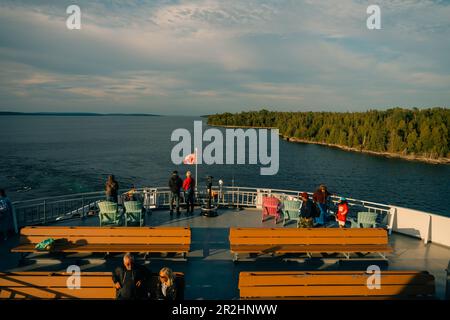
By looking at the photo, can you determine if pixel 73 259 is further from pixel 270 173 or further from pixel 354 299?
pixel 270 173

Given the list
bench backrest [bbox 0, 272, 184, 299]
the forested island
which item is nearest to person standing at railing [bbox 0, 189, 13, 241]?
bench backrest [bbox 0, 272, 184, 299]

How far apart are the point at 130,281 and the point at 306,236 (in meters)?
4.45

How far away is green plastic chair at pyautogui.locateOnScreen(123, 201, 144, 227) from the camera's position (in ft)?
35.9

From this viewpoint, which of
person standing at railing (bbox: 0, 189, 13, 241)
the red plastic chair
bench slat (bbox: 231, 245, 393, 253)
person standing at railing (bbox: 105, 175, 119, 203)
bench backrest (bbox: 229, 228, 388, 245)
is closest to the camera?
bench slat (bbox: 231, 245, 393, 253)

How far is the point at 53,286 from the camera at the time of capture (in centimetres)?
596

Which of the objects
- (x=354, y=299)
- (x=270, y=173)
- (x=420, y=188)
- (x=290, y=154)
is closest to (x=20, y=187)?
(x=270, y=173)

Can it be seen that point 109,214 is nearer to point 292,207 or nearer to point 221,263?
point 221,263

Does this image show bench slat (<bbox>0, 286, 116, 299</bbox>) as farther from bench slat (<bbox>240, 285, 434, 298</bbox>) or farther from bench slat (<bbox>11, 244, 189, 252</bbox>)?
bench slat (<bbox>240, 285, 434, 298</bbox>)

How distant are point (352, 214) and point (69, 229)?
32662 millimetres

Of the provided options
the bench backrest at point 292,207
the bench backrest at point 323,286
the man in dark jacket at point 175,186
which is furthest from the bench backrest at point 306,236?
the man in dark jacket at point 175,186

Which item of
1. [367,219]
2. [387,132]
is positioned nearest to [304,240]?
[367,219]

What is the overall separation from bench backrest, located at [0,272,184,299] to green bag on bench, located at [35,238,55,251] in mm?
2040

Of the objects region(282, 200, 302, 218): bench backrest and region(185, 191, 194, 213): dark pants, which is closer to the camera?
region(282, 200, 302, 218): bench backrest
